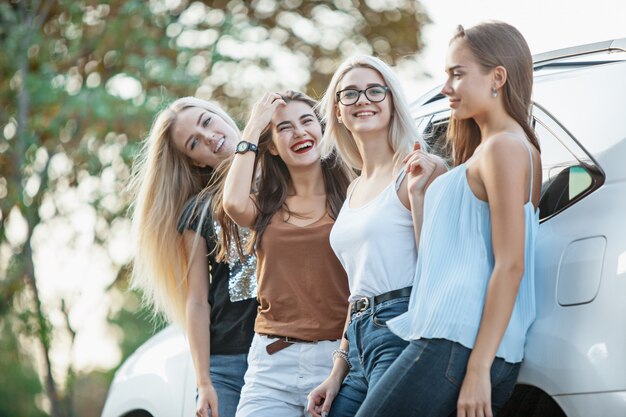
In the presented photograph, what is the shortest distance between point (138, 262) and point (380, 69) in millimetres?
1663

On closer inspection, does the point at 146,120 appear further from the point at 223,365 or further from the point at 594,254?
the point at 594,254

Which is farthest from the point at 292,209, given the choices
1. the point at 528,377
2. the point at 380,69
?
the point at 528,377

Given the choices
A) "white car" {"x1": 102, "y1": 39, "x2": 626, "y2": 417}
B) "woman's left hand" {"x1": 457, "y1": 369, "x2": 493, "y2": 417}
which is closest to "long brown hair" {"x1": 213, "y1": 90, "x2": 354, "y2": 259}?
"white car" {"x1": 102, "y1": 39, "x2": 626, "y2": 417}

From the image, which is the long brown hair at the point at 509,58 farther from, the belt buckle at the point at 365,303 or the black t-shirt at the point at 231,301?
the black t-shirt at the point at 231,301

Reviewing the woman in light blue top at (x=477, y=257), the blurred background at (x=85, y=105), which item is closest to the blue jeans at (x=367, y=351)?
the woman in light blue top at (x=477, y=257)

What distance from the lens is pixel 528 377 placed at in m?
2.62

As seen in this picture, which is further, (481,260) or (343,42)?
(343,42)

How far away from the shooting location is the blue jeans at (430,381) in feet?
8.40

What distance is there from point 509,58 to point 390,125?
64 centimetres

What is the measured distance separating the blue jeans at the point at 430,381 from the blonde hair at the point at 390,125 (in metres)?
0.76

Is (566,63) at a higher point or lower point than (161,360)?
higher

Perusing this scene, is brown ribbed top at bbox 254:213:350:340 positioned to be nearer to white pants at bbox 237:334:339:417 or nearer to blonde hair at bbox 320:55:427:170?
white pants at bbox 237:334:339:417

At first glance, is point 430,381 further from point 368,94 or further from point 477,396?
point 368,94

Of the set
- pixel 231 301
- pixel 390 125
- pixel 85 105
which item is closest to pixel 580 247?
pixel 390 125
